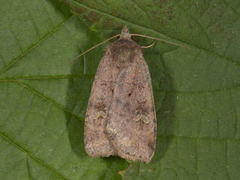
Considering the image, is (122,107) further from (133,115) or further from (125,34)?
(125,34)

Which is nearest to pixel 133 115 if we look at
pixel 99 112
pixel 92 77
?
pixel 99 112

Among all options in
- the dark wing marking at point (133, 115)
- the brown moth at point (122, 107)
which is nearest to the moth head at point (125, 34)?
the brown moth at point (122, 107)

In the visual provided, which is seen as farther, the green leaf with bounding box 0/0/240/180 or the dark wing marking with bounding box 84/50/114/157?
the dark wing marking with bounding box 84/50/114/157

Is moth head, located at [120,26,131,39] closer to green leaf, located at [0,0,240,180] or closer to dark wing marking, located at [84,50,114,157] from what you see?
green leaf, located at [0,0,240,180]

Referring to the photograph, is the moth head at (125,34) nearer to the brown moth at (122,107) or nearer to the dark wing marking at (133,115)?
the brown moth at (122,107)

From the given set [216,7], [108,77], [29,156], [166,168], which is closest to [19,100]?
[29,156]

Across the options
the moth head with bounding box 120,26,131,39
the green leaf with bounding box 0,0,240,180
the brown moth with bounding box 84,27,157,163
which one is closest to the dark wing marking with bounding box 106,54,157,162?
the brown moth with bounding box 84,27,157,163

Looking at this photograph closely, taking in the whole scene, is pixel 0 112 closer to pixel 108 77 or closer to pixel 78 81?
pixel 78 81
